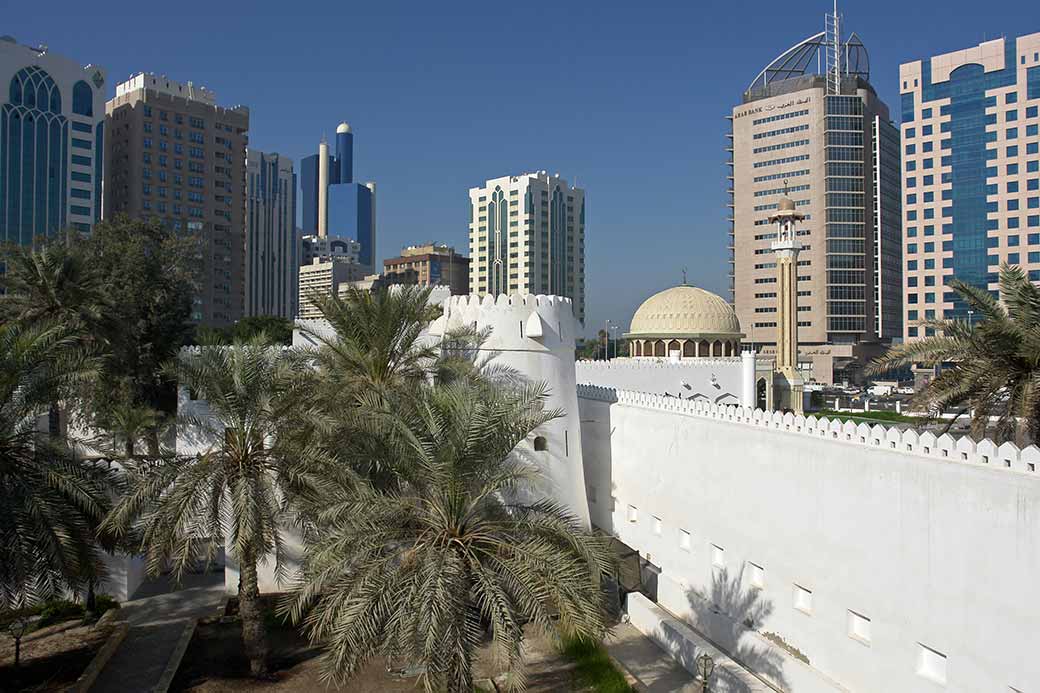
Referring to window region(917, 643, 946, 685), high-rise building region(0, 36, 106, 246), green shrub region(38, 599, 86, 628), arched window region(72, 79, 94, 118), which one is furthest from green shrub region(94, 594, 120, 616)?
arched window region(72, 79, 94, 118)

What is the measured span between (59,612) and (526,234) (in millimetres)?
79723

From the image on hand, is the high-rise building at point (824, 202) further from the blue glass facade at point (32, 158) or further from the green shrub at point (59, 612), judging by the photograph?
the green shrub at point (59, 612)

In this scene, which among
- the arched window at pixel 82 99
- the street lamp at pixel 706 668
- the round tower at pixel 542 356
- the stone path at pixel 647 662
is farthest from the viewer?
the arched window at pixel 82 99

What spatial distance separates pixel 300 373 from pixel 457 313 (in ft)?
16.5

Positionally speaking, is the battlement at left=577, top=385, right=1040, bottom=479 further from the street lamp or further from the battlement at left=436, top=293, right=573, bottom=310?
the street lamp

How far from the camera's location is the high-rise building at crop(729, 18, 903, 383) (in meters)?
66.4

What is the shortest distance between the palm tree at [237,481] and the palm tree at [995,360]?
8.65 metres

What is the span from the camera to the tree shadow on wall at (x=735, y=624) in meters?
11.4

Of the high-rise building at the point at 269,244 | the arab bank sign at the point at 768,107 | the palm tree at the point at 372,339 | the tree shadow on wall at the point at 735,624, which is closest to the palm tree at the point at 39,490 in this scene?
the palm tree at the point at 372,339

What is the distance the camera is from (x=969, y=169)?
5803 cm

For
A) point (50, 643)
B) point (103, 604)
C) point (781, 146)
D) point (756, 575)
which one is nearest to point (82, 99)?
point (103, 604)

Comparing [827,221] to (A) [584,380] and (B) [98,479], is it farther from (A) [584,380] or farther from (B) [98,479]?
(B) [98,479]

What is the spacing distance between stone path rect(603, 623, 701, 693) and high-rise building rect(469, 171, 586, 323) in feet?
251

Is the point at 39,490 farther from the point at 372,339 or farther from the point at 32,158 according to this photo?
the point at 32,158
